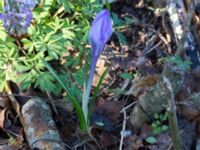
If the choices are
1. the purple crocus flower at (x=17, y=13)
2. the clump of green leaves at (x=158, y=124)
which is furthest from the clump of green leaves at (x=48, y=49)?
the clump of green leaves at (x=158, y=124)

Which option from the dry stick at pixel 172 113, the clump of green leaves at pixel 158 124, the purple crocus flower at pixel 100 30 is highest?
the purple crocus flower at pixel 100 30

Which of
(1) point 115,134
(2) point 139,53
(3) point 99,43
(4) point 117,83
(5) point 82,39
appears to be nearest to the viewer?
(3) point 99,43

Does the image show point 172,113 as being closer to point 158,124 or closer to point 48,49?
point 158,124

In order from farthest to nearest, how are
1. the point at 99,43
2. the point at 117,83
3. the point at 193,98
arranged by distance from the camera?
the point at 117,83 < the point at 193,98 < the point at 99,43

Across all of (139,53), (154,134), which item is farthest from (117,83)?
(154,134)

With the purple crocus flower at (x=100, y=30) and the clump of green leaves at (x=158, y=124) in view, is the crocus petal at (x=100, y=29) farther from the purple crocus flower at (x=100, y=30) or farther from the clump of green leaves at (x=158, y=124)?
the clump of green leaves at (x=158, y=124)

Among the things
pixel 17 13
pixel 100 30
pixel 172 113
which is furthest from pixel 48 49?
pixel 172 113

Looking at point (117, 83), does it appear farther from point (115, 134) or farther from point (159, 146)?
point (159, 146)

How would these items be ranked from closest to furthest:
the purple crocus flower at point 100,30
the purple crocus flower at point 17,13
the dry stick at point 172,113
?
the dry stick at point 172,113
the purple crocus flower at point 100,30
the purple crocus flower at point 17,13
